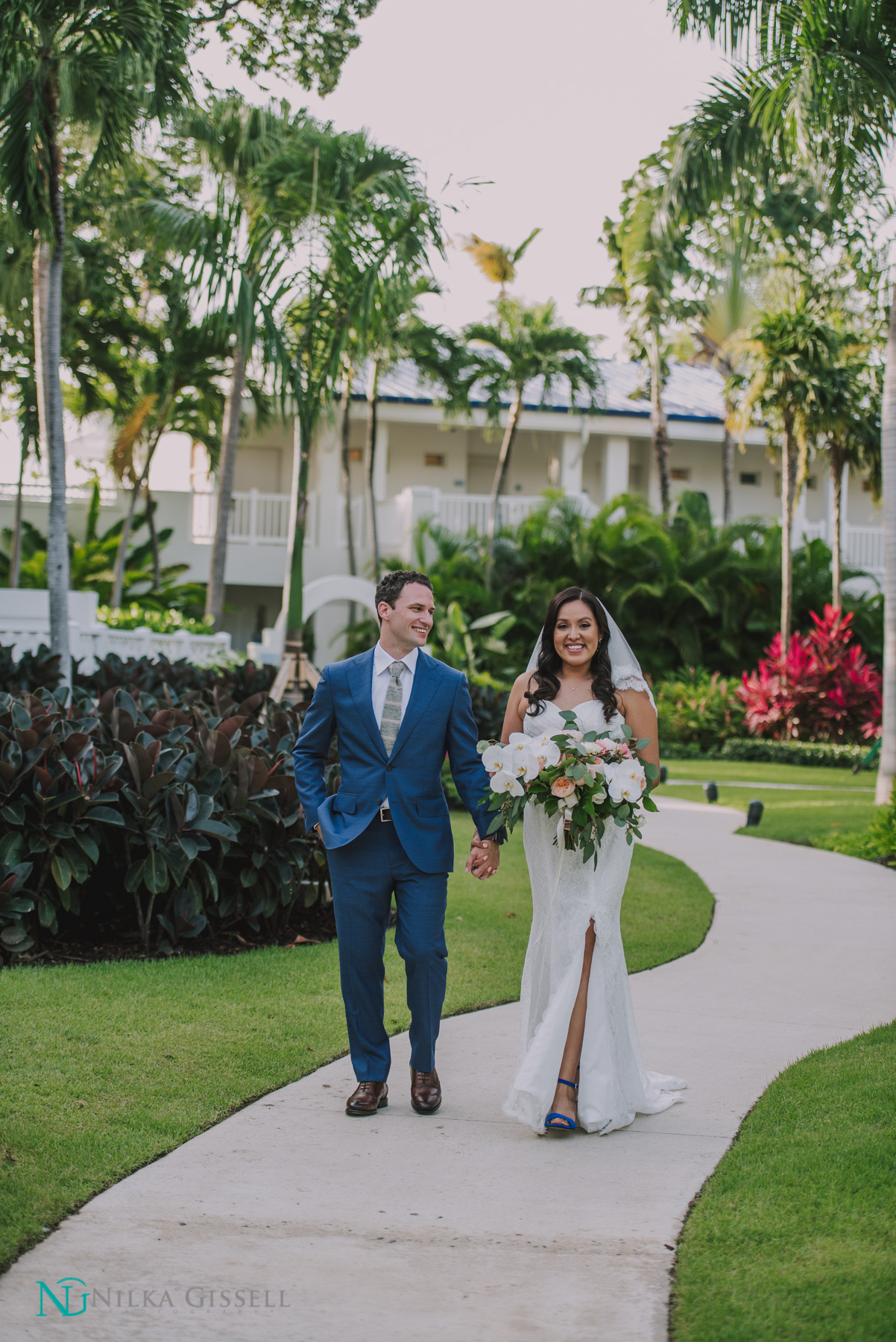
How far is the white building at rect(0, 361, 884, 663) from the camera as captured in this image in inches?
1004

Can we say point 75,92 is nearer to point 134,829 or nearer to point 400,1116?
point 134,829

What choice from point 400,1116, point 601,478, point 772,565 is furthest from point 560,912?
point 601,478

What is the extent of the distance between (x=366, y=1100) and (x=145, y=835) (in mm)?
2459

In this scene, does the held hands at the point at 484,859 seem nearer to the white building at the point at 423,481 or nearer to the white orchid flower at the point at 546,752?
the white orchid flower at the point at 546,752

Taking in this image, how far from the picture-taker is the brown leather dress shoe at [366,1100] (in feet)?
14.4

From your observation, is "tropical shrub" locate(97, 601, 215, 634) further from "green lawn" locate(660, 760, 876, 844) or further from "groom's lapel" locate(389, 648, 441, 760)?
"groom's lapel" locate(389, 648, 441, 760)

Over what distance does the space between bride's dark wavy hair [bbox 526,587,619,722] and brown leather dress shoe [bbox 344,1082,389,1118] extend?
1.44 metres

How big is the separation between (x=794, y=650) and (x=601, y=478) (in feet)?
37.5

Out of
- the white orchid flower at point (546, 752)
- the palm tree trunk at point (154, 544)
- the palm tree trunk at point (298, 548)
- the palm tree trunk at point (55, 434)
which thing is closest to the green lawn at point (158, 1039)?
the white orchid flower at point (546, 752)

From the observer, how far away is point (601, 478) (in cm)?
3130

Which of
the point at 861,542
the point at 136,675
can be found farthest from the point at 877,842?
the point at 861,542

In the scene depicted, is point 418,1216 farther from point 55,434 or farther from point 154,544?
point 154,544

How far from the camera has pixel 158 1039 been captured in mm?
5125

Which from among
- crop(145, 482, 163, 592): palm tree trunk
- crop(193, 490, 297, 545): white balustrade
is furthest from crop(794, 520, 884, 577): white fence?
crop(145, 482, 163, 592): palm tree trunk
